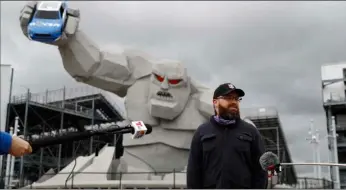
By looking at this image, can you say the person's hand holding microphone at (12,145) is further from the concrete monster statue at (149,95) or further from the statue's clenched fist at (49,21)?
the concrete monster statue at (149,95)

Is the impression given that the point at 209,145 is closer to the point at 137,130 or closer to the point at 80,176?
the point at 137,130

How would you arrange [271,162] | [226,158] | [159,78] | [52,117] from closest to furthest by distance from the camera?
[271,162] → [226,158] → [159,78] → [52,117]

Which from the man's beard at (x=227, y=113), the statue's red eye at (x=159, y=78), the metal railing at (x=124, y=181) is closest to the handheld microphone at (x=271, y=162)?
the man's beard at (x=227, y=113)

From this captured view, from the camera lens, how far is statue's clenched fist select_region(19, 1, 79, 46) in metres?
12.5

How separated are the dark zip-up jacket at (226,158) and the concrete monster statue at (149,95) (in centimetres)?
1062

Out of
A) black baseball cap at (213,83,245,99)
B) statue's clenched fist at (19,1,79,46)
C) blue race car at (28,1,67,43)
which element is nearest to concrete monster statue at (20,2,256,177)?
statue's clenched fist at (19,1,79,46)

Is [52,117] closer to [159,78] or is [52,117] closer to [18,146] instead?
[159,78]

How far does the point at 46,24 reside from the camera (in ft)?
41.2

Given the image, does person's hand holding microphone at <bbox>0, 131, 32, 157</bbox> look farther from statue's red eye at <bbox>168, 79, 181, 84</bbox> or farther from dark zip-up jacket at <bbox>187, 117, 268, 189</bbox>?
statue's red eye at <bbox>168, 79, 181, 84</bbox>

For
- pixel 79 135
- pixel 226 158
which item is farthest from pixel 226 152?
pixel 79 135

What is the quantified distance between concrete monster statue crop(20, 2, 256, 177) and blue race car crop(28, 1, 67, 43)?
0.99 m

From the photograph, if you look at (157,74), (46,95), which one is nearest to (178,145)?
(157,74)

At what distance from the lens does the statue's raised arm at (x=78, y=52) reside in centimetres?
1265

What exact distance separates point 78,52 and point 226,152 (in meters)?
11.0
